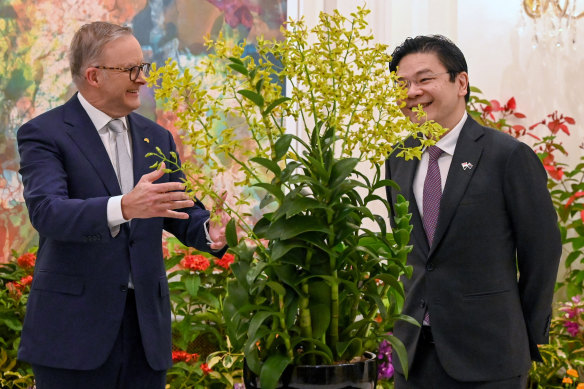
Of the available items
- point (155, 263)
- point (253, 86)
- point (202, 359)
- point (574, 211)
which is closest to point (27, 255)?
point (202, 359)

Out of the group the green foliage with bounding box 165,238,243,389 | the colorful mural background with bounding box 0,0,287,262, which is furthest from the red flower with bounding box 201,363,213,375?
the colorful mural background with bounding box 0,0,287,262

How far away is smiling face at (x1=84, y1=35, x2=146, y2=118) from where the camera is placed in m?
2.11

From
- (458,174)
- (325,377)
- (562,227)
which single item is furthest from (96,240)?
(562,227)

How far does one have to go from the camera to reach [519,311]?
86.6 inches

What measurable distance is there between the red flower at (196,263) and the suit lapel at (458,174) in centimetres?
158

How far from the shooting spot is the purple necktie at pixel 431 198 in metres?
2.24

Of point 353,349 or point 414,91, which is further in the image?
point 414,91

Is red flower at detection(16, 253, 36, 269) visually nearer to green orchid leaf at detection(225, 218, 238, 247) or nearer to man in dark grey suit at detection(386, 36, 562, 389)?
man in dark grey suit at detection(386, 36, 562, 389)

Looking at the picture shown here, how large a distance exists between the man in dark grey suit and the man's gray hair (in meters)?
0.86

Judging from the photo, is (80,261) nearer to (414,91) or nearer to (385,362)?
(414,91)

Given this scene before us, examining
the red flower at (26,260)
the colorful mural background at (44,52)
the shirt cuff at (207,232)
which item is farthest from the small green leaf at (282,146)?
the colorful mural background at (44,52)

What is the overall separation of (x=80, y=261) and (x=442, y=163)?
1120 mm

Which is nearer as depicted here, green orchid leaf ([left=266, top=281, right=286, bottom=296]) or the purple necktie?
green orchid leaf ([left=266, top=281, right=286, bottom=296])

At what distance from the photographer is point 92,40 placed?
7.06ft
